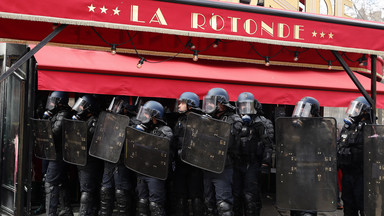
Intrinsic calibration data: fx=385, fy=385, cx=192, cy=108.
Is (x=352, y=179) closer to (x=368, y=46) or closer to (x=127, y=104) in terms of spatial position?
(x=368, y=46)

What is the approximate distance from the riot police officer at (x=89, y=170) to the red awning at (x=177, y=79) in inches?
12.4

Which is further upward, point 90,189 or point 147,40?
point 147,40

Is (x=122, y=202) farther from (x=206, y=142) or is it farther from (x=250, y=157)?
(x=250, y=157)

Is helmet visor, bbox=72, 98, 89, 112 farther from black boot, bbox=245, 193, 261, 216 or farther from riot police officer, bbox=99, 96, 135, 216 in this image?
black boot, bbox=245, 193, 261, 216

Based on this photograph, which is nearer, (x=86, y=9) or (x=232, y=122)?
(x=86, y=9)

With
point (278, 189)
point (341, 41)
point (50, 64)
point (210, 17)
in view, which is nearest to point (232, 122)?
point (278, 189)

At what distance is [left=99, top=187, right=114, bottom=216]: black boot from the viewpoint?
5051 mm

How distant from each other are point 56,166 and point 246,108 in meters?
2.75

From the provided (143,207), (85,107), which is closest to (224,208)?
(143,207)

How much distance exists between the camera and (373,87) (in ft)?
16.3

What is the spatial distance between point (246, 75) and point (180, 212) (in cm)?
236

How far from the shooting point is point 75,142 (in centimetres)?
509

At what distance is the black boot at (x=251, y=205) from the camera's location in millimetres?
→ 5004

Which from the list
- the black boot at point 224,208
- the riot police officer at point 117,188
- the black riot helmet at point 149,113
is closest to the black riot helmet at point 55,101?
the riot police officer at point 117,188
